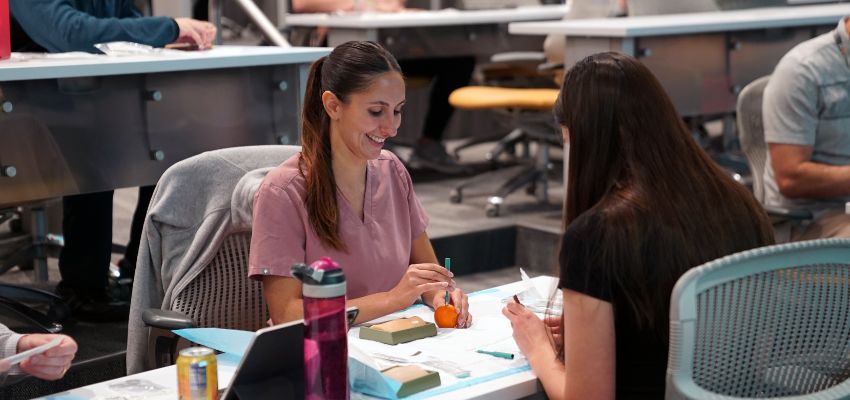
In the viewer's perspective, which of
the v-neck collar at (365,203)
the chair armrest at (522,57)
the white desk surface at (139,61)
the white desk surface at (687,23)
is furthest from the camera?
the chair armrest at (522,57)

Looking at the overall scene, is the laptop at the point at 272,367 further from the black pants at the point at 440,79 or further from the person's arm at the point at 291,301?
the black pants at the point at 440,79

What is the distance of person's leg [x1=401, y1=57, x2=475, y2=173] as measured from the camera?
6.58 meters

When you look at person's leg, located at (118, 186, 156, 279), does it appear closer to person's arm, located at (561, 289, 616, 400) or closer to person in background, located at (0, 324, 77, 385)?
person in background, located at (0, 324, 77, 385)

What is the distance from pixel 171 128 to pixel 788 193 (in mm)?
1834

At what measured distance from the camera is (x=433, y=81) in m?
6.76

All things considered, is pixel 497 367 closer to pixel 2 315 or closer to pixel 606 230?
pixel 606 230

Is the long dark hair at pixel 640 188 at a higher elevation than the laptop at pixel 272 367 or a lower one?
higher

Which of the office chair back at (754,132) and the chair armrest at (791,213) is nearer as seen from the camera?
the chair armrest at (791,213)

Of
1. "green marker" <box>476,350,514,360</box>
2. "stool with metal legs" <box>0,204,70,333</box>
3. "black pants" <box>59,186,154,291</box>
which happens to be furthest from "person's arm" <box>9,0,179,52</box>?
"green marker" <box>476,350,514,360</box>

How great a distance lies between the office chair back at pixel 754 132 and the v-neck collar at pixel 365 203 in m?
1.70

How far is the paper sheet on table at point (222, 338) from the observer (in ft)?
5.80

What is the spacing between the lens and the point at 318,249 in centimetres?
219

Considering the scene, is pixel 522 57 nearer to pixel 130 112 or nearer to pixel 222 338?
pixel 130 112

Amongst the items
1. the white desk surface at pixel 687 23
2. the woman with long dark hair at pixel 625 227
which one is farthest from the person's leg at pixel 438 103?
the woman with long dark hair at pixel 625 227
